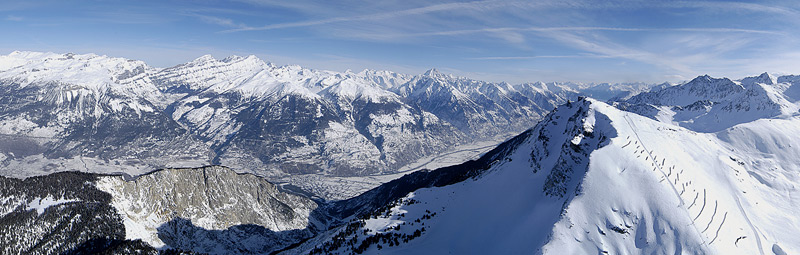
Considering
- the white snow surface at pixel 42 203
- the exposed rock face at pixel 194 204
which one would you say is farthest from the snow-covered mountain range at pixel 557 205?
the exposed rock face at pixel 194 204

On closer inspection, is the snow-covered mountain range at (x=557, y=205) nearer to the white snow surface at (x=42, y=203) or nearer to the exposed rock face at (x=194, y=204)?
the white snow surface at (x=42, y=203)

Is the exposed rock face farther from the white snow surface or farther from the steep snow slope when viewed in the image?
the steep snow slope

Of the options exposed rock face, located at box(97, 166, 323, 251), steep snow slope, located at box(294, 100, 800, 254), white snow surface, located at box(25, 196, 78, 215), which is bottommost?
exposed rock face, located at box(97, 166, 323, 251)

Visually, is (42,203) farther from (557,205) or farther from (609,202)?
Answer: (609,202)

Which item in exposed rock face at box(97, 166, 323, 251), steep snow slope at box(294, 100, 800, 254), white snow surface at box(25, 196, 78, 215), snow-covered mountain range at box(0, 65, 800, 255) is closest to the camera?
steep snow slope at box(294, 100, 800, 254)

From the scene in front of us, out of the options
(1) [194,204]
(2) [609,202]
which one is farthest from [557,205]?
(1) [194,204]

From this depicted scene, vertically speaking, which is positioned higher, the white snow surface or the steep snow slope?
the steep snow slope

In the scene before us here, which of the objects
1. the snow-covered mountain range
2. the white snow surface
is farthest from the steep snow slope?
the white snow surface
